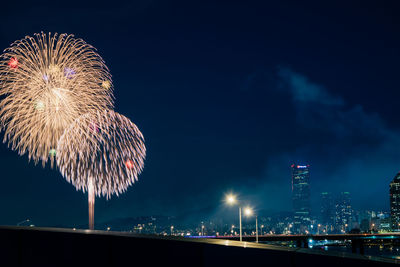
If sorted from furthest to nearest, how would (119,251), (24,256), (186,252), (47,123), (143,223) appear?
(143,223), (47,123), (24,256), (119,251), (186,252)

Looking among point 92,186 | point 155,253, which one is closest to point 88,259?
point 155,253

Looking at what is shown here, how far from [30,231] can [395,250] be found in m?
209

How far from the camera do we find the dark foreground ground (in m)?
6.27

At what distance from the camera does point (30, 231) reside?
30.5 ft

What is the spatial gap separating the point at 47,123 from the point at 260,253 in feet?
124

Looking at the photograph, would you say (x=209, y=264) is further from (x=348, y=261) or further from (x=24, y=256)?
(x=24, y=256)

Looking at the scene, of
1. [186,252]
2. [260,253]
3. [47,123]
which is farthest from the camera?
[47,123]

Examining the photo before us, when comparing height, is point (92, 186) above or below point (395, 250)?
above

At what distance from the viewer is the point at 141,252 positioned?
7762mm

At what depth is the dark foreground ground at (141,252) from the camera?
6.27 metres

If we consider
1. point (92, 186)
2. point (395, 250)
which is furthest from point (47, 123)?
point (395, 250)

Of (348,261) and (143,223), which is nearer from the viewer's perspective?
(348,261)

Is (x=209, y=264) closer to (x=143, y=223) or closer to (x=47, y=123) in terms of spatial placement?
(x=47, y=123)

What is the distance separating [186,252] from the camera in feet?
23.9
